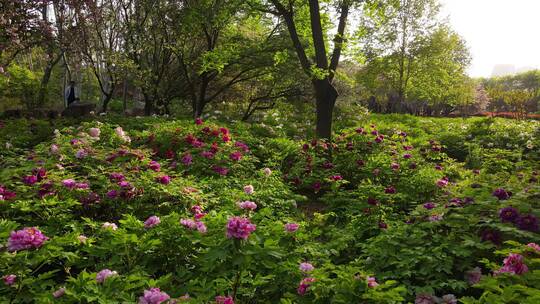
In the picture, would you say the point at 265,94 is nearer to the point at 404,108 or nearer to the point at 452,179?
the point at 452,179

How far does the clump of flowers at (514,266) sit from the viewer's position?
8.33 ft

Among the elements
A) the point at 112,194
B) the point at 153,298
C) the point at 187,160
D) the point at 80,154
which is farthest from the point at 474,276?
the point at 80,154

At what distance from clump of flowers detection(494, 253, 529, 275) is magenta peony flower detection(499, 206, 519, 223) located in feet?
3.09

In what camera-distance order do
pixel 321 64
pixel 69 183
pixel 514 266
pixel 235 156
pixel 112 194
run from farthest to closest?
pixel 321 64 < pixel 235 156 < pixel 112 194 < pixel 69 183 < pixel 514 266

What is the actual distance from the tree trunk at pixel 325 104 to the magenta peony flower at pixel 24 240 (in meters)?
7.20

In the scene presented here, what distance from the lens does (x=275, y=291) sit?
118 inches

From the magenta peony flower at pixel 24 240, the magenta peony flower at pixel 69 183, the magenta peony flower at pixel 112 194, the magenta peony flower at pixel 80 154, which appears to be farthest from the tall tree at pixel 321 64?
the magenta peony flower at pixel 24 240

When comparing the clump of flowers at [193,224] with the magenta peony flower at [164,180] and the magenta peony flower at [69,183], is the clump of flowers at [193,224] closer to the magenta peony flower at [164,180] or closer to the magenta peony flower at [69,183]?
the magenta peony flower at [164,180]

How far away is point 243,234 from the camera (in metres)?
2.33

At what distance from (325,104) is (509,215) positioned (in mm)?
5905

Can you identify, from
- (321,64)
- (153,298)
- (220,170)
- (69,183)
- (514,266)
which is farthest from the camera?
(321,64)

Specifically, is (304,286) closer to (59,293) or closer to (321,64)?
(59,293)

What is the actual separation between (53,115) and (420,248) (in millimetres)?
13295

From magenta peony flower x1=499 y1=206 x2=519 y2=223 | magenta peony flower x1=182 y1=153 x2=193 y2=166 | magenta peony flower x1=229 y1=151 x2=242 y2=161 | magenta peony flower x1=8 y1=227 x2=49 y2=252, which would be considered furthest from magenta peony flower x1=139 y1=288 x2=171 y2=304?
magenta peony flower x1=229 y1=151 x2=242 y2=161
